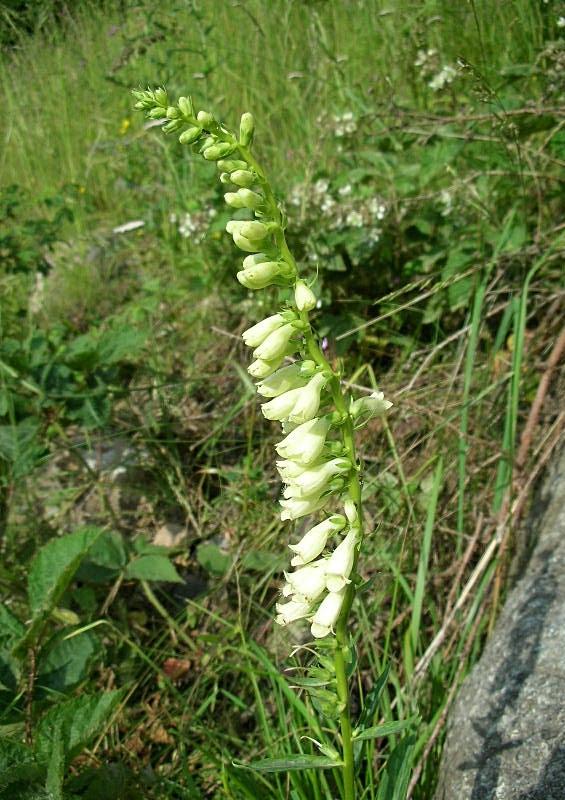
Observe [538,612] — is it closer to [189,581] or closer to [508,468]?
[508,468]

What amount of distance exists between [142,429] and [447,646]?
146cm

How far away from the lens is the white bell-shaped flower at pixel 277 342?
1253mm

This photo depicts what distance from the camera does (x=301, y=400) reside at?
125 centimetres

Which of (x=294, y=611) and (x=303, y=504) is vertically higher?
(x=303, y=504)

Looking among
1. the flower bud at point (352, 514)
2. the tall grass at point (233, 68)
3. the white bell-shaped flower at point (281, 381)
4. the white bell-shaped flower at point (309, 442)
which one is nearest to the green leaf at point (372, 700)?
the flower bud at point (352, 514)

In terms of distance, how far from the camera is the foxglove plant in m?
1.24

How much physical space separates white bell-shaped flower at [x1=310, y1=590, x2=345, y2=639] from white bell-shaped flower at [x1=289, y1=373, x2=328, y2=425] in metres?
0.31

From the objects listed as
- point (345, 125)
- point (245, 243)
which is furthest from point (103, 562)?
point (345, 125)

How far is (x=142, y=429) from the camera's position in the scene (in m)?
3.01

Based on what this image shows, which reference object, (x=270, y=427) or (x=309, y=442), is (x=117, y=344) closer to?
(x=270, y=427)

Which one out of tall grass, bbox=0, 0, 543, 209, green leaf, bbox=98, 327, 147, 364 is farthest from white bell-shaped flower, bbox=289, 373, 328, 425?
tall grass, bbox=0, 0, 543, 209

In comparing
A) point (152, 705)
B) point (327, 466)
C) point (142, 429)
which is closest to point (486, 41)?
point (142, 429)

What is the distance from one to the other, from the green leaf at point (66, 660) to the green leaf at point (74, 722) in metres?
0.24

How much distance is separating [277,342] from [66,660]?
3.91 feet
